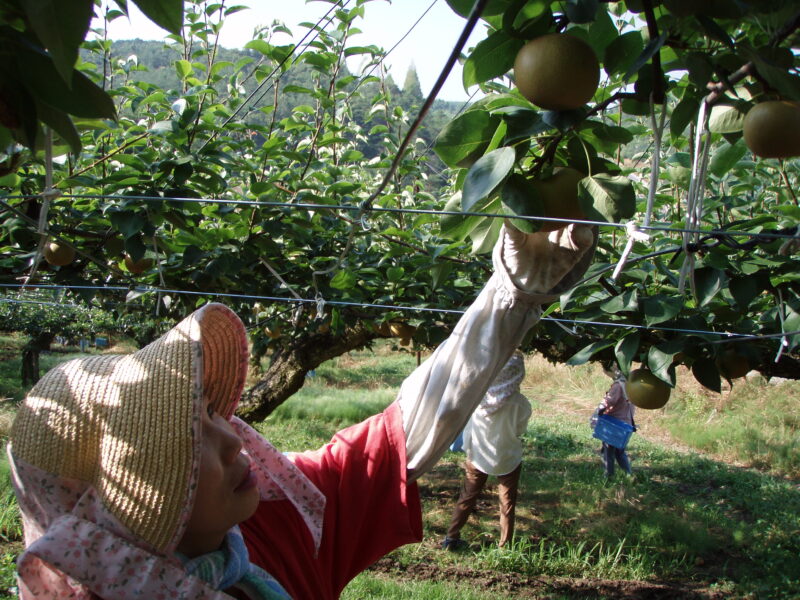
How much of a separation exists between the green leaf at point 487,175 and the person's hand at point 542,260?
24 centimetres

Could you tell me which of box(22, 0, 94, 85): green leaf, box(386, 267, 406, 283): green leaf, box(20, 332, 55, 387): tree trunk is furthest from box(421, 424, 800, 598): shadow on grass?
box(20, 332, 55, 387): tree trunk

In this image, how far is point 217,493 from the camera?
2.80ft

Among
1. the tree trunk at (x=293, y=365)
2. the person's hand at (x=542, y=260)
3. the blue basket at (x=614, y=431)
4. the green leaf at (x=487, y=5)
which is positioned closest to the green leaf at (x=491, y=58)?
the green leaf at (x=487, y=5)

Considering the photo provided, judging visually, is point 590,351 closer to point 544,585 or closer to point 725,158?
point 725,158

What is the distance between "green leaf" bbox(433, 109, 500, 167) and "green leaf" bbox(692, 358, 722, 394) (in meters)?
1.34

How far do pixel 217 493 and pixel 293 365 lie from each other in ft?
10.8

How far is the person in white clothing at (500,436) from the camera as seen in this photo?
391cm

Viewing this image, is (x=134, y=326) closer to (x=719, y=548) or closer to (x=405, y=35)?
(x=719, y=548)

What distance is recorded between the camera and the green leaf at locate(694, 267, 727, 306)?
1438mm

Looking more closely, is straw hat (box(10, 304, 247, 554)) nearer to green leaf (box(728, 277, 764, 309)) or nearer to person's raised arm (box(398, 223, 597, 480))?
person's raised arm (box(398, 223, 597, 480))

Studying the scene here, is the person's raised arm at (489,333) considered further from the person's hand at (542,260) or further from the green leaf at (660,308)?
the green leaf at (660,308)

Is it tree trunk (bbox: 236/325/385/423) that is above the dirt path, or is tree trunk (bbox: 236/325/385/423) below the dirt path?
above

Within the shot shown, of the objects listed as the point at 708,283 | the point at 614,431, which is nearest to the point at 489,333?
the point at 708,283

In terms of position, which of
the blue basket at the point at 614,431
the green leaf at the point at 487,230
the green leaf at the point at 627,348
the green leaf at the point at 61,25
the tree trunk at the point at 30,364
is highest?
the green leaf at the point at 61,25
